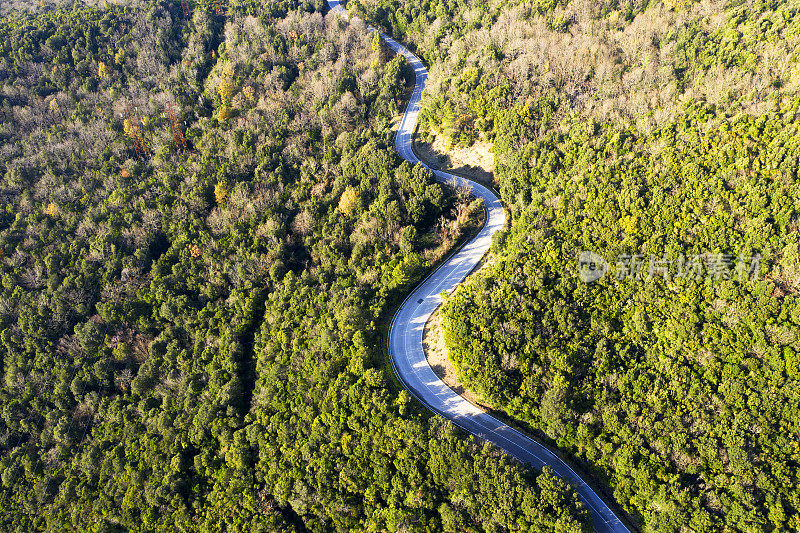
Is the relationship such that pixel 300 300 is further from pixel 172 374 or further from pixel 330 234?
pixel 172 374

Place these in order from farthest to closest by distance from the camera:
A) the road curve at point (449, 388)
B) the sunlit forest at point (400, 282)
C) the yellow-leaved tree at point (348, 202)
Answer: the yellow-leaved tree at point (348, 202) < the road curve at point (449, 388) < the sunlit forest at point (400, 282)

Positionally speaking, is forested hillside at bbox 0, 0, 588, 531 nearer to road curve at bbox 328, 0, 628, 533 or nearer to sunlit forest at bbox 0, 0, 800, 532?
sunlit forest at bbox 0, 0, 800, 532

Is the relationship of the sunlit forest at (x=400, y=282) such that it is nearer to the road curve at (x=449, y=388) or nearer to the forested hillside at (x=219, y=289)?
the forested hillside at (x=219, y=289)

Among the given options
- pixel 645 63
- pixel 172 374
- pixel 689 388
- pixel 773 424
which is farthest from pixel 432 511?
pixel 645 63

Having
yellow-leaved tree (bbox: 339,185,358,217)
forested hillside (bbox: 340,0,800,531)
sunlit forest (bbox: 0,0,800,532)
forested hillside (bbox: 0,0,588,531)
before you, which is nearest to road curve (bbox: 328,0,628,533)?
sunlit forest (bbox: 0,0,800,532)

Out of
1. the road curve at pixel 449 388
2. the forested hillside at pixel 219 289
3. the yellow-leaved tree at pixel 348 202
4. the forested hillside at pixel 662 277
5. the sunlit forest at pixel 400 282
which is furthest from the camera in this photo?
the yellow-leaved tree at pixel 348 202

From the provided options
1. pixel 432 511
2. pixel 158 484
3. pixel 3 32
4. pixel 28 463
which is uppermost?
pixel 3 32

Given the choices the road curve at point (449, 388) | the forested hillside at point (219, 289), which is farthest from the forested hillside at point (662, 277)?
the forested hillside at point (219, 289)
